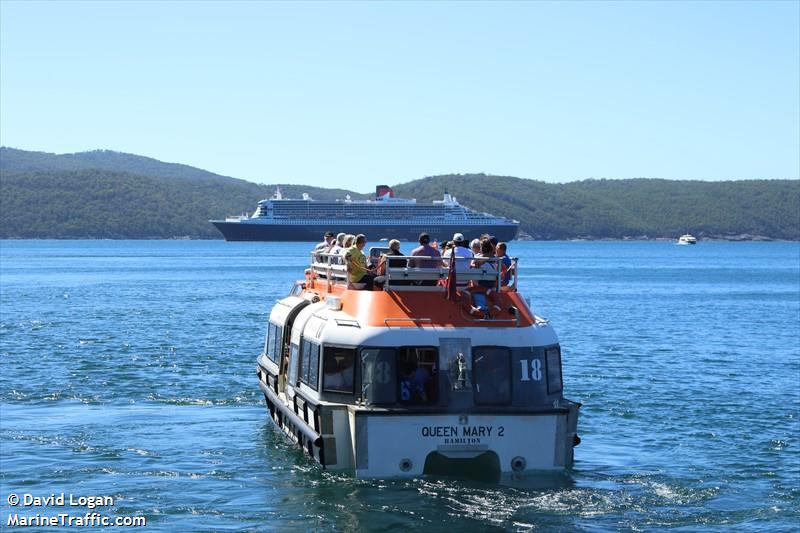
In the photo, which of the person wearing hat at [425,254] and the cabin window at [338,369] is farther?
the person wearing hat at [425,254]

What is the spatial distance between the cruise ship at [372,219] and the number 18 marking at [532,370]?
170001 mm

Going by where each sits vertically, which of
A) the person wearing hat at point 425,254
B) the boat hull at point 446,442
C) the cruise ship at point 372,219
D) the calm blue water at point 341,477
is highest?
the cruise ship at point 372,219

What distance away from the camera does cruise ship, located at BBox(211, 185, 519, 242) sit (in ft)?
621

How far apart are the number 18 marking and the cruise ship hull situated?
166971 mm

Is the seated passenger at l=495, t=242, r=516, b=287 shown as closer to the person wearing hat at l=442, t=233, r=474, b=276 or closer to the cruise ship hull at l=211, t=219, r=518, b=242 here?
the person wearing hat at l=442, t=233, r=474, b=276

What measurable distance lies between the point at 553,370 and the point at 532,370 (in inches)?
21.4

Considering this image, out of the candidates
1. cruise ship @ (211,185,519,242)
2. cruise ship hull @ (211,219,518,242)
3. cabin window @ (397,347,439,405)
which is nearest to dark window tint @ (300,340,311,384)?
cabin window @ (397,347,439,405)

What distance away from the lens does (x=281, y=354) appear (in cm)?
2073

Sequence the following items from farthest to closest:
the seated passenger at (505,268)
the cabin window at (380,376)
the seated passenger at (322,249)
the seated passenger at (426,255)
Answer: the seated passenger at (322,249)
the seated passenger at (505,268)
the seated passenger at (426,255)
the cabin window at (380,376)

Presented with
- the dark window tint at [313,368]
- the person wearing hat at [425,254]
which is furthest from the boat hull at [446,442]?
the person wearing hat at [425,254]

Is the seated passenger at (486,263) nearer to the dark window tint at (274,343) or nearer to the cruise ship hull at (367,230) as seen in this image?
the dark window tint at (274,343)

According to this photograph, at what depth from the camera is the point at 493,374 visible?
635 inches

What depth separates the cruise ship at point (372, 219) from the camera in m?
189

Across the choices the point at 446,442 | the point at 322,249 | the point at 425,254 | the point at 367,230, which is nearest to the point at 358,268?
the point at 425,254
